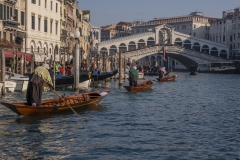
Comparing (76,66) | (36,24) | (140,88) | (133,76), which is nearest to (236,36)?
(36,24)

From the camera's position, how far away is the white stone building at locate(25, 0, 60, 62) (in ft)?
104

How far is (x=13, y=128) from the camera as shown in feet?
A: 35.3

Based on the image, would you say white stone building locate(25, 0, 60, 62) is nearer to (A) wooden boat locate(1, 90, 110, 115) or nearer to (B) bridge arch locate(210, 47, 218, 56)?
(A) wooden boat locate(1, 90, 110, 115)

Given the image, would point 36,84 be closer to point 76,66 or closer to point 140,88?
point 76,66

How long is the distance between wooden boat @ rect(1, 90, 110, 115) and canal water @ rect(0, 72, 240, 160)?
7.2 inches

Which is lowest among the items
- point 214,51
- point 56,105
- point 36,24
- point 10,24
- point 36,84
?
point 56,105

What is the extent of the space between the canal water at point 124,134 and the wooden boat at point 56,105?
7.2 inches

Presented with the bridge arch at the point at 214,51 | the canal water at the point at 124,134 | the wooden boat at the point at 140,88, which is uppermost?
the bridge arch at the point at 214,51

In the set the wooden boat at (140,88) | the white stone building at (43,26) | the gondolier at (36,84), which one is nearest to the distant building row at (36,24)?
the white stone building at (43,26)

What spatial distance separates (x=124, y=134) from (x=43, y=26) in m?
25.2

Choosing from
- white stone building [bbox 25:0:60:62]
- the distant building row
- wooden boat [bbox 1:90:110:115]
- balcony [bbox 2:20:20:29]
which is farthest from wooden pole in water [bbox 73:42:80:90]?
balcony [bbox 2:20:20:29]

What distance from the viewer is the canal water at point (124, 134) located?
8.61 metres

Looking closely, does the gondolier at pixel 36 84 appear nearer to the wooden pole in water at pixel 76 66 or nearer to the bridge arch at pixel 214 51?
the wooden pole in water at pixel 76 66

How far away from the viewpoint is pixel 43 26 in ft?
113
